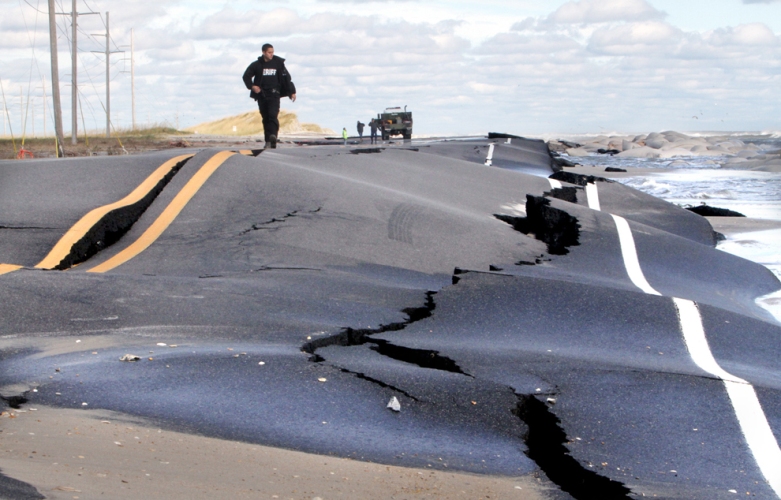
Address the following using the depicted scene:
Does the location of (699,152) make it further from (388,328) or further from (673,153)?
(388,328)

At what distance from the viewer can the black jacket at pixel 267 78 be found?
14398 millimetres

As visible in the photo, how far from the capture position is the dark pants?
47.5 ft

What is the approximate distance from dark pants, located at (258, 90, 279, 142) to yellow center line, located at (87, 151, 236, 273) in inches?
191

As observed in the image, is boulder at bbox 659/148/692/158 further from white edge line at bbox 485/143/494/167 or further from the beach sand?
the beach sand

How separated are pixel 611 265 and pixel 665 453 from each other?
457cm

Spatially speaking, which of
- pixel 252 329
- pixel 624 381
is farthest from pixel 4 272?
pixel 624 381

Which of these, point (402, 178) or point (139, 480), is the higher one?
point (402, 178)

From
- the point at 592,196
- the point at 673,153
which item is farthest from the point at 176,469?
the point at 673,153

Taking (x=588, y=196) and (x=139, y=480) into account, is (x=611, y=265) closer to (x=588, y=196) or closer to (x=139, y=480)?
(x=588, y=196)

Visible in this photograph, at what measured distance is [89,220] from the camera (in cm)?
753

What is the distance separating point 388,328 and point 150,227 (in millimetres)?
3208

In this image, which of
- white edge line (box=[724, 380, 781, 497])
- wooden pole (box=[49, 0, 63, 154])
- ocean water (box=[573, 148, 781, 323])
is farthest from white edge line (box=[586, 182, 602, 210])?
wooden pole (box=[49, 0, 63, 154])

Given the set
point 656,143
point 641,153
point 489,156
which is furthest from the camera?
point 656,143

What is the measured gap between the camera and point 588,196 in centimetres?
1239
